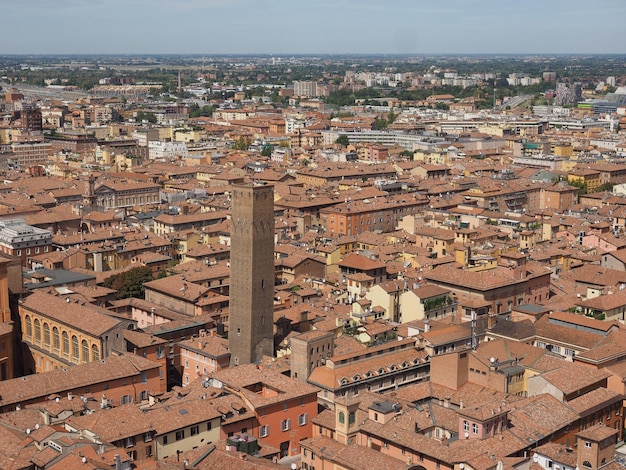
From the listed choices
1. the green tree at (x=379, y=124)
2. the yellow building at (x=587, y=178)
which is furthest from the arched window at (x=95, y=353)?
the green tree at (x=379, y=124)

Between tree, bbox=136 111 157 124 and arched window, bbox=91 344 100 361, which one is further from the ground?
arched window, bbox=91 344 100 361

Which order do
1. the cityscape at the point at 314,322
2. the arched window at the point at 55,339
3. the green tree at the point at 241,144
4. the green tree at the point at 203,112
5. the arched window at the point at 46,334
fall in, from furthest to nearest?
the green tree at the point at 203,112, the green tree at the point at 241,144, the arched window at the point at 46,334, the arched window at the point at 55,339, the cityscape at the point at 314,322

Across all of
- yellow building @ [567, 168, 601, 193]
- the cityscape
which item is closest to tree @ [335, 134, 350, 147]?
the cityscape

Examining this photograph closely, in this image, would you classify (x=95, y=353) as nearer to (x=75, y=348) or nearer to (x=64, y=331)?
(x=75, y=348)

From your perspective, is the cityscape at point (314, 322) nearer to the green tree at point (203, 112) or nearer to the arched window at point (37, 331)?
the arched window at point (37, 331)

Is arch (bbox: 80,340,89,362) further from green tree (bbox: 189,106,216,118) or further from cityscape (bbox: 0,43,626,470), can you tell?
green tree (bbox: 189,106,216,118)

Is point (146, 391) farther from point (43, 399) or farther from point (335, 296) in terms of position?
point (335, 296)

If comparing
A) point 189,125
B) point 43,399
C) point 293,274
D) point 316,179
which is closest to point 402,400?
point 43,399
